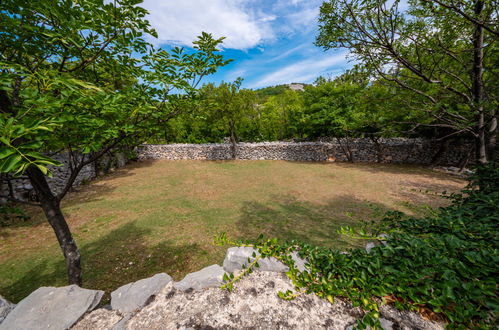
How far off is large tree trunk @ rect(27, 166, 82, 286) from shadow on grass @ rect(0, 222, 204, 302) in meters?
1.15

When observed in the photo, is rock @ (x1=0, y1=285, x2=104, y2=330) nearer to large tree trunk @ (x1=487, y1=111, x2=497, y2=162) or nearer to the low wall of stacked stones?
large tree trunk @ (x1=487, y1=111, x2=497, y2=162)

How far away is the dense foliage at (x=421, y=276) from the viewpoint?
1131 mm

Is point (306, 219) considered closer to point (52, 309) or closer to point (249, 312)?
point (249, 312)

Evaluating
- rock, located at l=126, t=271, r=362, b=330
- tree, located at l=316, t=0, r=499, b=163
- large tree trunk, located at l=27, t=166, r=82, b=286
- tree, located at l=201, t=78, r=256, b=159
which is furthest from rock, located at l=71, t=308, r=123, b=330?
tree, located at l=201, t=78, r=256, b=159

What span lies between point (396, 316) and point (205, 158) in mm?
17862

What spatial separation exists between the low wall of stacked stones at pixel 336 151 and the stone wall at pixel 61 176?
15.8 ft

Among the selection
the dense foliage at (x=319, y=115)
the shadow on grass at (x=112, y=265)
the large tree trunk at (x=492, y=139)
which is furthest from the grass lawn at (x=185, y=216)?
the dense foliage at (x=319, y=115)

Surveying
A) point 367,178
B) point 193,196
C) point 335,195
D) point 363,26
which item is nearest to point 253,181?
point 193,196

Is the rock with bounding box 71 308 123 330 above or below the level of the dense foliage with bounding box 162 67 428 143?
below

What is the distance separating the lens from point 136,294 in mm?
1736

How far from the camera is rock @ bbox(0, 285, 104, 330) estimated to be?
1465mm

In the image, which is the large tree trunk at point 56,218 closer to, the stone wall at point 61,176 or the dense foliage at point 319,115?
the stone wall at point 61,176

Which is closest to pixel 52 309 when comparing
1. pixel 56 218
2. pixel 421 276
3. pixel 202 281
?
pixel 202 281

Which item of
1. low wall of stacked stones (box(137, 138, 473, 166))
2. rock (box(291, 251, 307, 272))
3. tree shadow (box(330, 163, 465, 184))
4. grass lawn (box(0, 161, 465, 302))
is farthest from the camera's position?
Result: low wall of stacked stones (box(137, 138, 473, 166))
